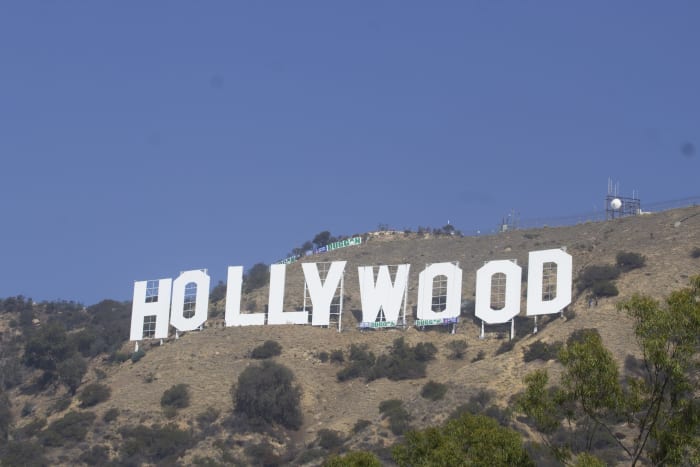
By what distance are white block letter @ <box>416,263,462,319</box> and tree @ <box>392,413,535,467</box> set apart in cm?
4390

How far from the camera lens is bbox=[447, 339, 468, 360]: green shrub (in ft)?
259

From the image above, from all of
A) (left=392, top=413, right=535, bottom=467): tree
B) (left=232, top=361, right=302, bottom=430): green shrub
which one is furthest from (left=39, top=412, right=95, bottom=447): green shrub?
(left=392, top=413, right=535, bottom=467): tree

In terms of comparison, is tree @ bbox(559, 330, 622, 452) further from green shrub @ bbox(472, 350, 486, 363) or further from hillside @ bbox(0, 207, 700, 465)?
green shrub @ bbox(472, 350, 486, 363)

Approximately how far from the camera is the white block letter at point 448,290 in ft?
258

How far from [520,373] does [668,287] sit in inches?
510

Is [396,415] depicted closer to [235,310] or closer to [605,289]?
[605,289]

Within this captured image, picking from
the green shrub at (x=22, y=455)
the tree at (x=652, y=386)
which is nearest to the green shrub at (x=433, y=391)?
the green shrub at (x=22, y=455)

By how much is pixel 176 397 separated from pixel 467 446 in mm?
48376

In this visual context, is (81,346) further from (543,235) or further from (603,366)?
(603,366)

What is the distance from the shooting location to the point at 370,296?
267 ft

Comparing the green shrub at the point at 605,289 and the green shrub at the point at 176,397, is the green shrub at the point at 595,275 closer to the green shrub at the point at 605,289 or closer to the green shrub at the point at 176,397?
the green shrub at the point at 605,289

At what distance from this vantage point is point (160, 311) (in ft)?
286

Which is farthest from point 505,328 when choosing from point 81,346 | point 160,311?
point 81,346

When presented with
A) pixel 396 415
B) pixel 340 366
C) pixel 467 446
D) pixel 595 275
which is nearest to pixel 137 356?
pixel 340 366
